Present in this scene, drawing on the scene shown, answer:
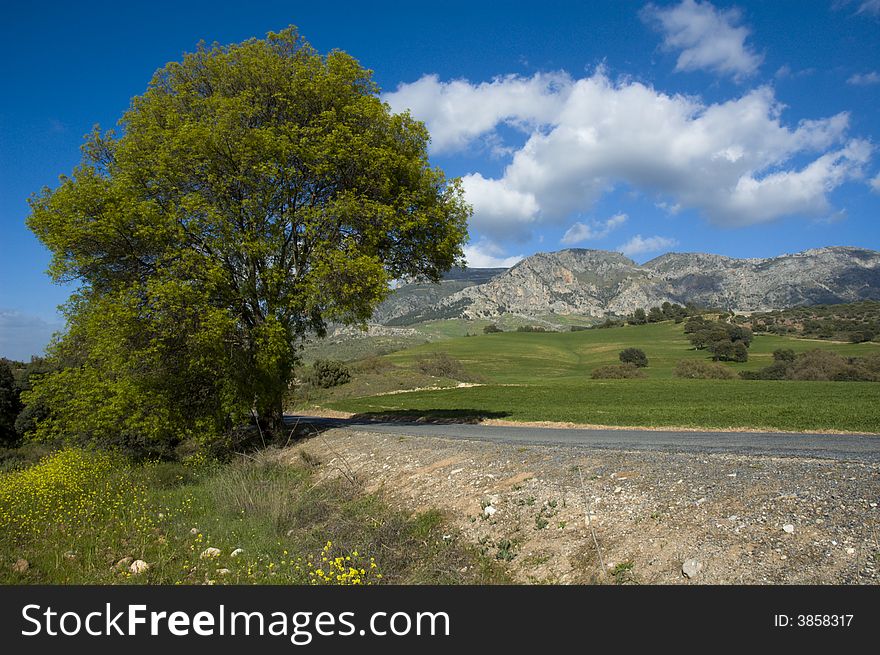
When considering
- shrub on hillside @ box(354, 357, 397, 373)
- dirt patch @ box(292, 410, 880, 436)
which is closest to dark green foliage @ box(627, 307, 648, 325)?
shrub on hillside @ box(354, 357, 397, 373)

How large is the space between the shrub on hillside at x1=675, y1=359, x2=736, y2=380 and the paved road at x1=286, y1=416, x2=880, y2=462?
46717 mm

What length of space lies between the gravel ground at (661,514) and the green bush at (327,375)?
4416 centimetres

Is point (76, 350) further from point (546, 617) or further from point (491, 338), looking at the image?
point (491, 338)

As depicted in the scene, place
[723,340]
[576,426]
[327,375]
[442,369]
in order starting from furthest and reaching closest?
[723,340]
[442,369]
[327,375]
[576,426]

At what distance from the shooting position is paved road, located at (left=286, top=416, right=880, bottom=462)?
1170 cm

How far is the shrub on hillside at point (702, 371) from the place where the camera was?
5901 cm

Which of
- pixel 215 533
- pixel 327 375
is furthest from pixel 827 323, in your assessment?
pixel 215 533

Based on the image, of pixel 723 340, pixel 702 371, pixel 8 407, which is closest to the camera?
pixel 8 407

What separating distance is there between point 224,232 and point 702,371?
Answer: 2396 inches

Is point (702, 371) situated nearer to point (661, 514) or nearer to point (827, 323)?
point (661, 514)

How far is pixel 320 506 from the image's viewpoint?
36.1ft

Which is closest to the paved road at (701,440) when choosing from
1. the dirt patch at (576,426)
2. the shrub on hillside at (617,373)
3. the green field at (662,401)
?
the dirt patch at (576,426)

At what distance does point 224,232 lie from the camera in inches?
625

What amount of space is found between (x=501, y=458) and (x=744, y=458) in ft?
16.8
